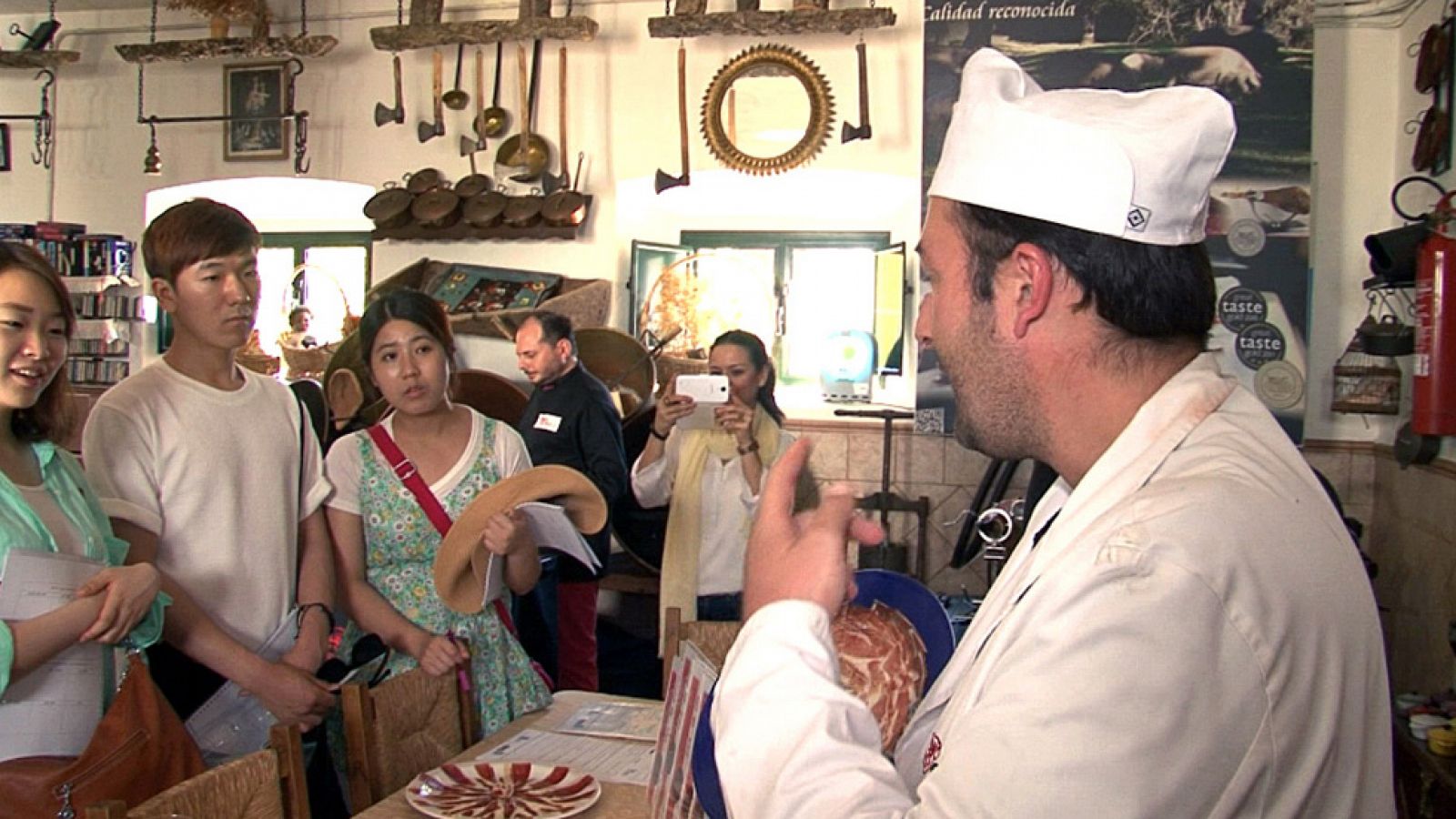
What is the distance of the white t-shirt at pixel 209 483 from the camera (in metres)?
2.49

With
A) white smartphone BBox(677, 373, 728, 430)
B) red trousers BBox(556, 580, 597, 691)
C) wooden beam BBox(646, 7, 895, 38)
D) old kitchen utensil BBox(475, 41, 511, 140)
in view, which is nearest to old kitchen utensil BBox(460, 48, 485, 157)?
old kitchen utensil BBox(475, 41, 511, 140)

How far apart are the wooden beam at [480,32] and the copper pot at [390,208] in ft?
2.56

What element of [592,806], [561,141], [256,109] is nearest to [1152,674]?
[592,806]

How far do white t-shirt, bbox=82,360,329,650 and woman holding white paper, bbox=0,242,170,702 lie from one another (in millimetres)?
153

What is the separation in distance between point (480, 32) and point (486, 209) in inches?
36.2

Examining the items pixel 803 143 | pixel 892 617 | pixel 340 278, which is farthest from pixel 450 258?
pixel 892 617

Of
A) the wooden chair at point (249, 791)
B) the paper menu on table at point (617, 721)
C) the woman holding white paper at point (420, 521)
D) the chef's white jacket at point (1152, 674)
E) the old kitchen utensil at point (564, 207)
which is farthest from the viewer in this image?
the old kitchen utensil at point (564, 207)

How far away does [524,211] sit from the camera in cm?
696

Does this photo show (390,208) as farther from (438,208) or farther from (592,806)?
(592,806)

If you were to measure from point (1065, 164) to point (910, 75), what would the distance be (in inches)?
221

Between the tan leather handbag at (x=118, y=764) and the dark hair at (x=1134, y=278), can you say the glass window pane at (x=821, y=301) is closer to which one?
the tan leather handbag at (x=118, y=764)

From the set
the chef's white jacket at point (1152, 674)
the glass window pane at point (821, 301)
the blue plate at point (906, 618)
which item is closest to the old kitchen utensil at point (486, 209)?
the glass window pane at point (821, 301)

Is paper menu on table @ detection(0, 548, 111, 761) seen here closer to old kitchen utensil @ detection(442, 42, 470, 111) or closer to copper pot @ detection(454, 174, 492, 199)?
copper pot @ detection(454, 174, 492, 199)

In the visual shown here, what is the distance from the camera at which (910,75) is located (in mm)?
6555
